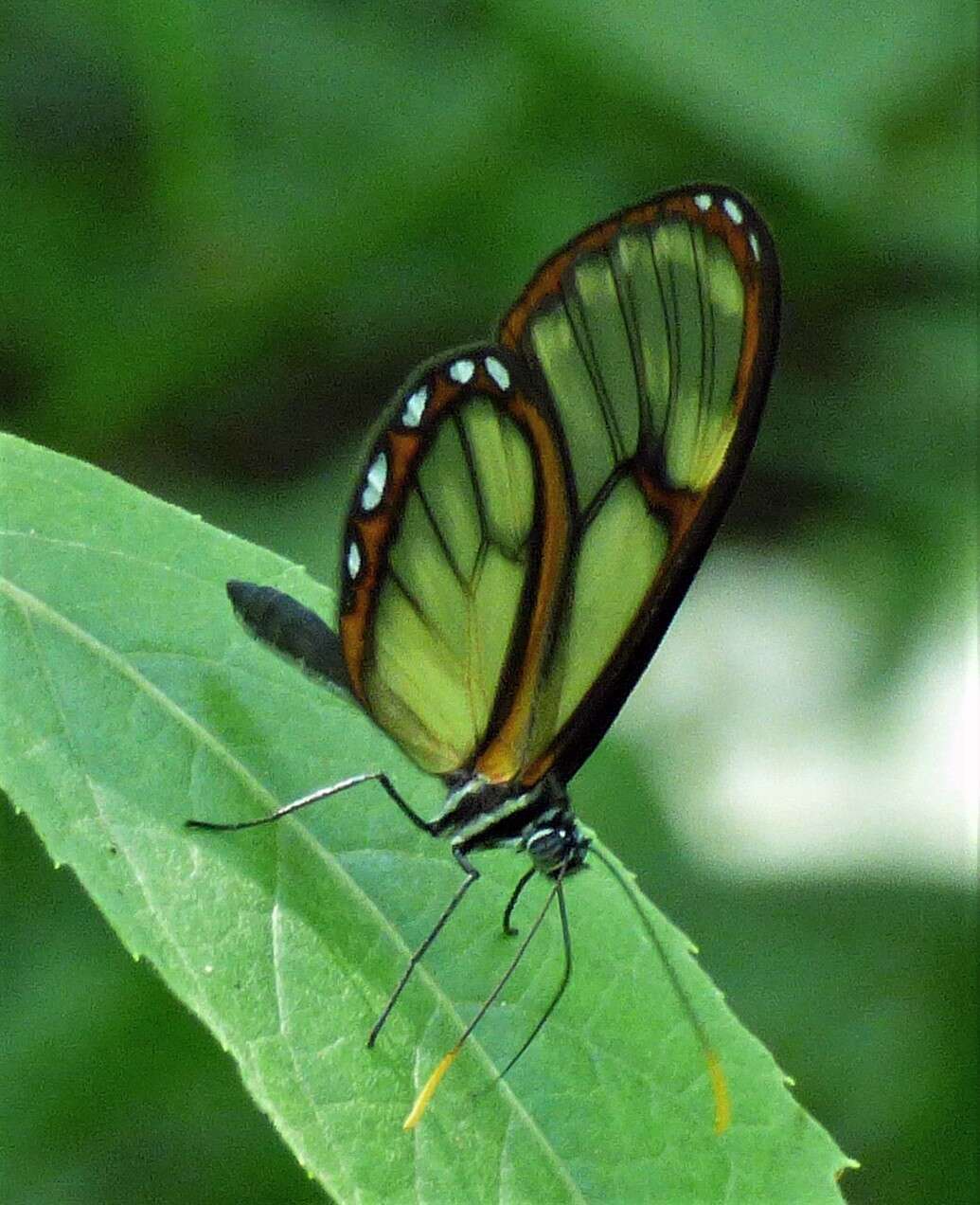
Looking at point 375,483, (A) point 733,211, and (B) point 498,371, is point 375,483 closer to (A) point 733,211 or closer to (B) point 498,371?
(B) point 498,371

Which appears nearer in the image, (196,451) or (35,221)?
(35,221)

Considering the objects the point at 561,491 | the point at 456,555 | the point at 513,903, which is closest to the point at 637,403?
the point at 561,491

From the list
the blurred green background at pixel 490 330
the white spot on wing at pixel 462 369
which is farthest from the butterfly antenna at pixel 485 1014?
the blurred green background at pixel 490 330

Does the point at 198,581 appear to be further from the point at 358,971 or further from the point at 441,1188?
the point at 441,1188

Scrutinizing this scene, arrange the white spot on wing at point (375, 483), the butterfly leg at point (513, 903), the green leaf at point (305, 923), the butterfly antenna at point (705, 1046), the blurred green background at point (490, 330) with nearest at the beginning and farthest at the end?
the green leaf at point (305, 923) < the butterfly antenna at point (705, 1046) < the butterfly leg at point (513, 903) < the white spot on wing at point (375, 483) < the blurred green background at point (490, 330)

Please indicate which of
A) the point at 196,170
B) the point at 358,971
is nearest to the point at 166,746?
the point at 358,971

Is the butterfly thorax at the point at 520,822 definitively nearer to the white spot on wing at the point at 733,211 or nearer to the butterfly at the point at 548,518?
the butterfly at the point at 548,518
